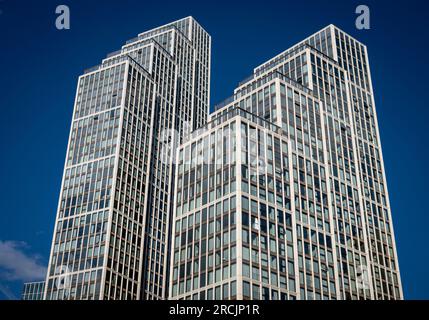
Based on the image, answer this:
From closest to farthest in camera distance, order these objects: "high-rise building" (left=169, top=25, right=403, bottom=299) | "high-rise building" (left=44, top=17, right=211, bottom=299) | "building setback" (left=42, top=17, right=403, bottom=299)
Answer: "high-rise building" (left=169, top=25, right=403, bottom=299) → "building setback" (left=42, top=17, right=403, bottom=299) → "high-rise building" (left=44, top=17, right=211, bottom=299)

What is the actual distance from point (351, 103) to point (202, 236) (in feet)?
250

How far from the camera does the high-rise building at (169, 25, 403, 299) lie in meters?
107

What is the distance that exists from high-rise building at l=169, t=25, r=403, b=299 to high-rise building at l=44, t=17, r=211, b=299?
110 feet

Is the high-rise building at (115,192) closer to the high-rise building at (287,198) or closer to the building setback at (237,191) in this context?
the building setback at (237,191)

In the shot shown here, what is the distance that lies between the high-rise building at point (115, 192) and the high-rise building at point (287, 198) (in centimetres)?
3355

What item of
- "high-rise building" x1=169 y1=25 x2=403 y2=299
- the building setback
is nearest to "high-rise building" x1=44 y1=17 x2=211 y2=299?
the building setback

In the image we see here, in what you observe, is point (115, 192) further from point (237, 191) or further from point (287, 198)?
point (287, 198)

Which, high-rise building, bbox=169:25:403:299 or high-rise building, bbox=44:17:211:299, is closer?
high-rise building, bbox=169:25:403:299

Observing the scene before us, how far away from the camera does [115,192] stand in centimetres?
15800

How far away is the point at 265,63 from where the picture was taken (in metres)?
182

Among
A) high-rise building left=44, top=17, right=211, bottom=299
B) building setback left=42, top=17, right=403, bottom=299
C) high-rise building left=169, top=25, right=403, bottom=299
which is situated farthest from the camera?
high-rise building left=44, top=17, right=211, bottom=299

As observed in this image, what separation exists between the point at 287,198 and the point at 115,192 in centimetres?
5851

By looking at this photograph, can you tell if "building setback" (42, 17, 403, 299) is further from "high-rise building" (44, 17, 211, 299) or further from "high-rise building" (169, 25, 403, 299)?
"high-rise building" (44, 17, 211, 299)
